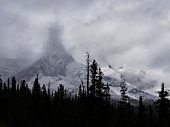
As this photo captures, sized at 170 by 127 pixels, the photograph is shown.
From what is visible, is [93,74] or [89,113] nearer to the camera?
[89,113]

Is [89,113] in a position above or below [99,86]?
below

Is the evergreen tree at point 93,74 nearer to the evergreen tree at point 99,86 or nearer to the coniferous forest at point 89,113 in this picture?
the coniferous forest at point 89,113

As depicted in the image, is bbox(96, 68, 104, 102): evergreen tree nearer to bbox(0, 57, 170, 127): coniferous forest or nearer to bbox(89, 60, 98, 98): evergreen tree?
bbox(0, 57, 170, 127): coniferous forest

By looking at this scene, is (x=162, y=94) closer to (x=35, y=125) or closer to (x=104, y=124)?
(x=104, y=124)

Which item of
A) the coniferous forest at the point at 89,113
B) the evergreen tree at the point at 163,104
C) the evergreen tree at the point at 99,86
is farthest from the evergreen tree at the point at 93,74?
the evergreen tree at the point at 163,104

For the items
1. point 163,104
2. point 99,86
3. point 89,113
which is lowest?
point 89,113

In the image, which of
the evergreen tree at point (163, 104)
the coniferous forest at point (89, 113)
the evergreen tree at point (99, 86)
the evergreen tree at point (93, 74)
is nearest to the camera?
the coniferous forest at point (89, 113)

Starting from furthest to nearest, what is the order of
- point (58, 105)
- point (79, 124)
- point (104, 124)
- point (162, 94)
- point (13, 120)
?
point (58, 105) < point (13, 120) < point (104, 124) < point (162, 94) < point (79, 124)

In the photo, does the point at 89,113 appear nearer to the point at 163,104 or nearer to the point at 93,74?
the point at 93,74

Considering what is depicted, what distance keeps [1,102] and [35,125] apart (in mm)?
24523

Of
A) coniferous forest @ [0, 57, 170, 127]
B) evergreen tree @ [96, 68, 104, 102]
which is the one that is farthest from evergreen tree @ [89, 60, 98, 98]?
evergreen tree @ [96, 68, 104, 102]

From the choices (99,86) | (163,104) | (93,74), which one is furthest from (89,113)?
(163,104)

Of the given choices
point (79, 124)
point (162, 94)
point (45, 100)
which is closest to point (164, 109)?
point (162, 94)

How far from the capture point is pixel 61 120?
219ft
